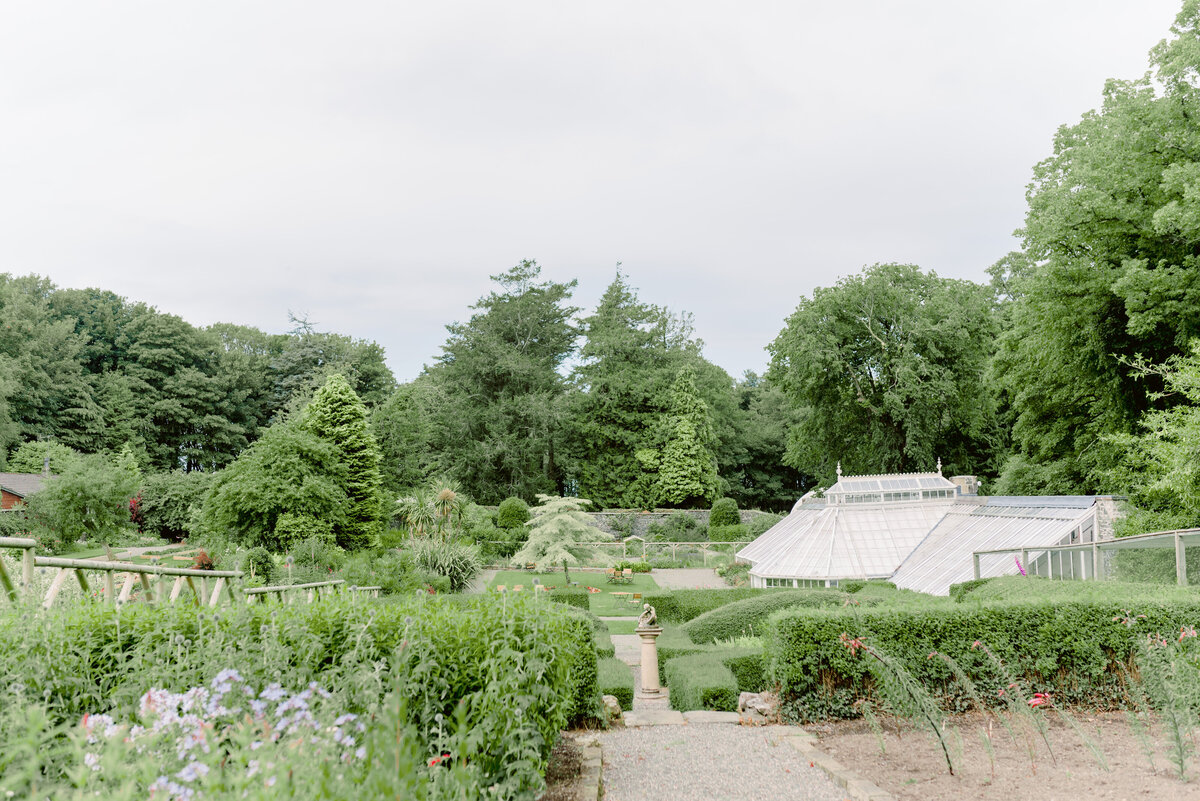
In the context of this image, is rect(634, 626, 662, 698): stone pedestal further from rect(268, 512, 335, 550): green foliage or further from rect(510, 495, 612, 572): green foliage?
rect(268, 512, 335, 550): green foliage

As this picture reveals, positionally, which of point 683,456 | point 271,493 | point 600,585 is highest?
point 683,456

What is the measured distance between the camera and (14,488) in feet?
98.2

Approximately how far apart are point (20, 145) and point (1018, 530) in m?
20.0

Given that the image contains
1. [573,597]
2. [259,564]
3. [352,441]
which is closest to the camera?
[573,597]

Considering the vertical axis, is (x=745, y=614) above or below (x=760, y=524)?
below

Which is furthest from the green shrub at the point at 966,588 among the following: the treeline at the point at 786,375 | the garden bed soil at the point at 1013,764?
the garden bed soil at the point at 1013,764

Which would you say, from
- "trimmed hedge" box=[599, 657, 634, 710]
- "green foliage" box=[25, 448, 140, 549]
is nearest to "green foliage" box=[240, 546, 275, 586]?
"green foliage" box=[25, 448, 140, 549]

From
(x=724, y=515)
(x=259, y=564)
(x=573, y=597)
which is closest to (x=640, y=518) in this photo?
(x=724, y=515)

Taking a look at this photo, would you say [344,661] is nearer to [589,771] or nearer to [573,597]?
[589,771]

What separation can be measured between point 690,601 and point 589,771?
11.6 m

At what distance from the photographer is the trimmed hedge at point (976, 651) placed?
6602 millimetres

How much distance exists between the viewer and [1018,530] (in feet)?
47.8

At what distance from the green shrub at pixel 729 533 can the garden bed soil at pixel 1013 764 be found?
80.2 feet

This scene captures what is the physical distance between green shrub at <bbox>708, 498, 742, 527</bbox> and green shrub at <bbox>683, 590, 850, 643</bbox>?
67.9 feet
